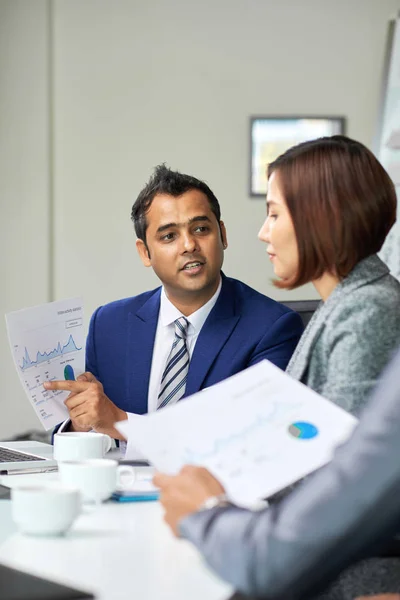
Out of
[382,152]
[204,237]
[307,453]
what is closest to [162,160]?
[382,152]

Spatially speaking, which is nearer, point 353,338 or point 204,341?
point 353,338

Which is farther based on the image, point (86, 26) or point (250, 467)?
point (86, 26)

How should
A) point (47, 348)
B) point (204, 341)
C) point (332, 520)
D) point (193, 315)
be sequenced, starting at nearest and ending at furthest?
1. point (332, 520)
2. point (47, 348)
3. point (204, 341)
4. point (193, 315)

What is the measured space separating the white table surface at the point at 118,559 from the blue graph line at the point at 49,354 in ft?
2.48

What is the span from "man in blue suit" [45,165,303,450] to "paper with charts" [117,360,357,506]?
112cm

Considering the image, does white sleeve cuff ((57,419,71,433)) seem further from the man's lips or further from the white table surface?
the white table surface

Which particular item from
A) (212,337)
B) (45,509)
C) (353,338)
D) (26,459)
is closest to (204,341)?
(212,337)

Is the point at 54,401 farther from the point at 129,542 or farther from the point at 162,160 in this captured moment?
the point at 162,160

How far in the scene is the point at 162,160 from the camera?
13.3ft

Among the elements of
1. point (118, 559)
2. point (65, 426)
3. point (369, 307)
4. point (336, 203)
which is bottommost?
point (65, 426)

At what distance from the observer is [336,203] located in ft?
5.08

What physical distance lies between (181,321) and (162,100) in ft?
5.94

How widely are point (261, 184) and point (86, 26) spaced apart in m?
1.13

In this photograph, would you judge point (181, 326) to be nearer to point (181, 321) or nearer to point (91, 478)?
point (181, 321)
